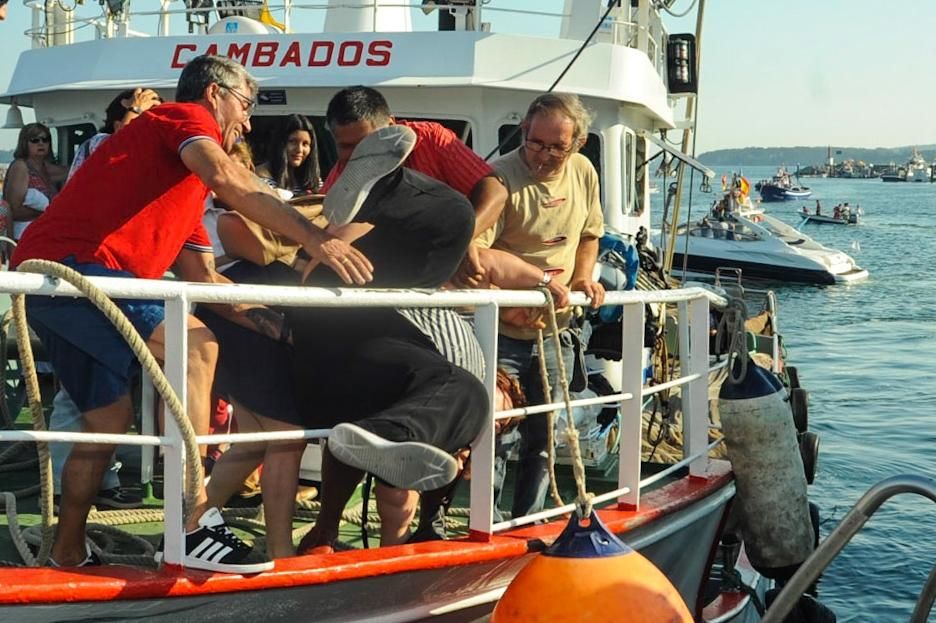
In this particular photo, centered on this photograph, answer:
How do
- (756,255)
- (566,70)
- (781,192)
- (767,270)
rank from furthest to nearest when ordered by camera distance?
(781,192) < (756,255) < (767,270) < (566,70)

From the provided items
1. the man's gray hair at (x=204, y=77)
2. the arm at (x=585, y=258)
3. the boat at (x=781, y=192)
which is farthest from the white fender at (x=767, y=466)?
the boat at (x=781, y=192)

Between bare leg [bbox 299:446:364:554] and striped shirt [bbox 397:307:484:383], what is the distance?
49cm

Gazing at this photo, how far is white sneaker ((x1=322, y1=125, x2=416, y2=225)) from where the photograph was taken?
9.82 ft

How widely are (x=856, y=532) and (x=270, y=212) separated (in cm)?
220

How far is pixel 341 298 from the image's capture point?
9.54ft

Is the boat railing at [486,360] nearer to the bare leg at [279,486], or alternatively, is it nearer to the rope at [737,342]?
the rope at [737,342]

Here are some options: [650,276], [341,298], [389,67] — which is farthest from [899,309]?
[341,298]

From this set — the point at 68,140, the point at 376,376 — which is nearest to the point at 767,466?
the point at 376,376

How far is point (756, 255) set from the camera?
29.8 metres

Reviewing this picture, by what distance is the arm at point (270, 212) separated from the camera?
2.98 m

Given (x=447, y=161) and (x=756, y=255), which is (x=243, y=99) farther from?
(x=756, y=255)

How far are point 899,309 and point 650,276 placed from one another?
66.6 ft

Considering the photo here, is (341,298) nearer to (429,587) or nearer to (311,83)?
(429,587)

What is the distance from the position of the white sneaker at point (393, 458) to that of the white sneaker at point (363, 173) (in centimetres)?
58
